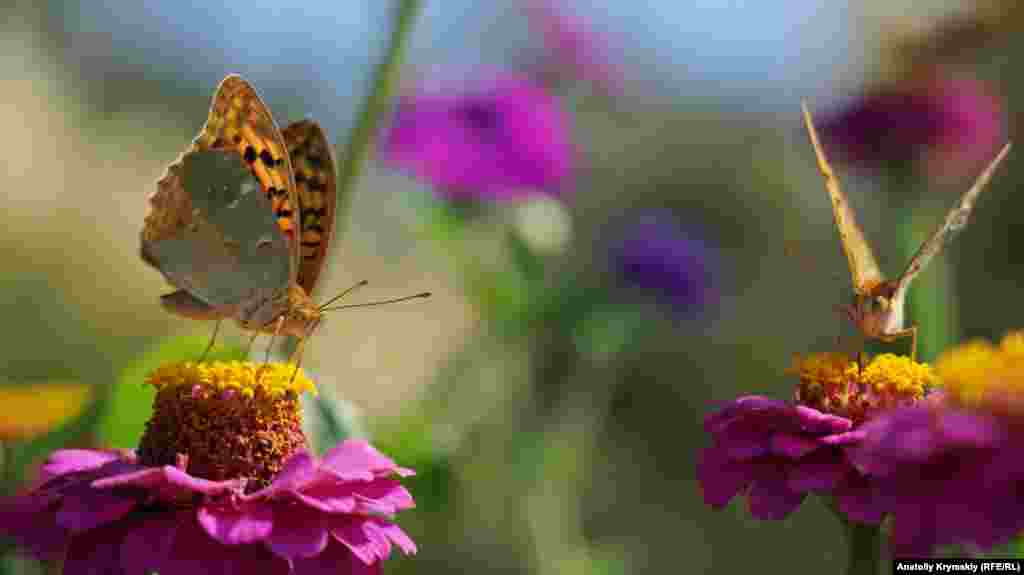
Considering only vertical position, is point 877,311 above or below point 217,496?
above

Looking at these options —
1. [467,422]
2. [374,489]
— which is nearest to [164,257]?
[374,489]

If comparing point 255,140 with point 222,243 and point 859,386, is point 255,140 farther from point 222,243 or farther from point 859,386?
point 859,386

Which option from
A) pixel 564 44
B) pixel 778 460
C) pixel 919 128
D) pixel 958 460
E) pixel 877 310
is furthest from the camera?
pixel 564 44

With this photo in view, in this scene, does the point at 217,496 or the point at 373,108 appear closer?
the point at 217,496

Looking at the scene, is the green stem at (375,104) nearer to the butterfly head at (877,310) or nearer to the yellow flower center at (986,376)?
the butterfly head at (877,310)

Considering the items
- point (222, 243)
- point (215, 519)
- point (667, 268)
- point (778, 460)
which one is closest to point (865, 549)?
point (778, 460)

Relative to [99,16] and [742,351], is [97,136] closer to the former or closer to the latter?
[99,16]
